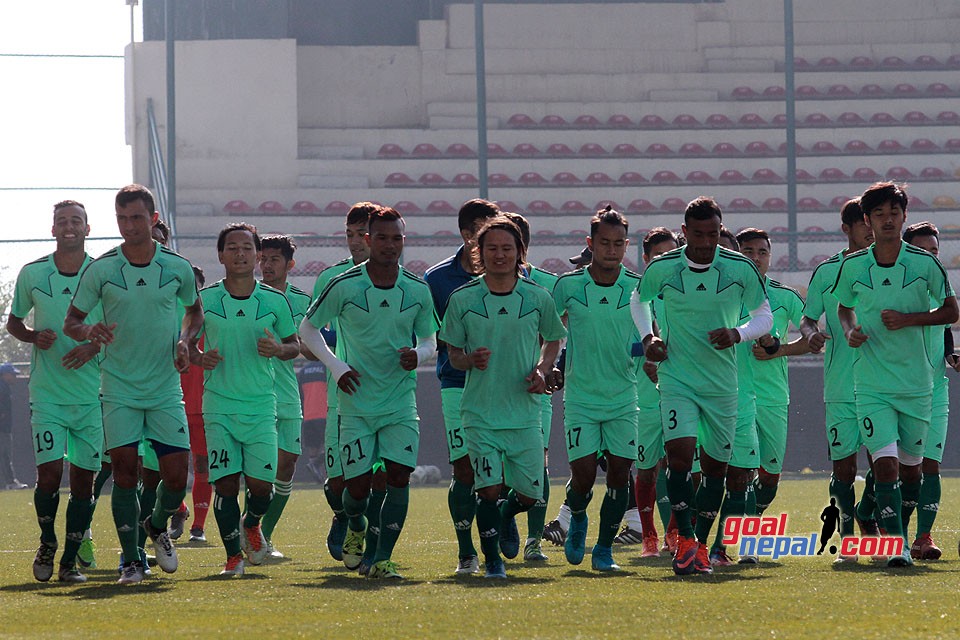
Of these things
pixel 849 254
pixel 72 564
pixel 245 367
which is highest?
pixel 849 254

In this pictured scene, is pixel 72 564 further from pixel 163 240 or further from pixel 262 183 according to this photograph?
pixel 262 183

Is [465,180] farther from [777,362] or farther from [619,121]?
[777,362]

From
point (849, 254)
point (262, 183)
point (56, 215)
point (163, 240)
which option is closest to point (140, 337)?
point (56, 215)

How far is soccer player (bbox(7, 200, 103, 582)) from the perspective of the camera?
8.73m

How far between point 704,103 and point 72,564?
30724 millimetres

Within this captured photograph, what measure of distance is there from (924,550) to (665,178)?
26557 millimetres

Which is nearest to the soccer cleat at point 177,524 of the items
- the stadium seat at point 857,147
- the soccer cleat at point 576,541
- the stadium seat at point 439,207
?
the soccer cleat at point 576,541

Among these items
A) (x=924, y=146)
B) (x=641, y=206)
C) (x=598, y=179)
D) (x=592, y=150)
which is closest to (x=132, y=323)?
(x=641, y=206)

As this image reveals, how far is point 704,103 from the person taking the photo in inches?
1489

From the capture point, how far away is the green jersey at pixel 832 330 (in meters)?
9.50

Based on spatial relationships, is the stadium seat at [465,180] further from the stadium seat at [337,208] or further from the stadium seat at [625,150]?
the stadium seat at [625,150]

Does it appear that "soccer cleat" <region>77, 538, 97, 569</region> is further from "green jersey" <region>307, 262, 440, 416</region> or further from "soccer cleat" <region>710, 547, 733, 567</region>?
"soccer cleat" <region>710, 547, 733, 567</region>

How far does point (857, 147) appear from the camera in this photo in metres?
36.4

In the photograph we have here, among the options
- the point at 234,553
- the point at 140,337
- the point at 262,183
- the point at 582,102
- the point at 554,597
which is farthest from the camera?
the point at 582,102
